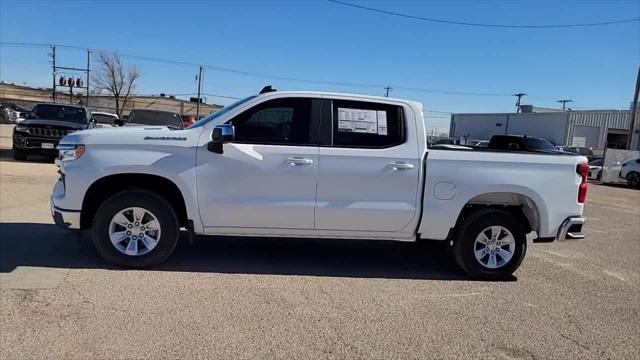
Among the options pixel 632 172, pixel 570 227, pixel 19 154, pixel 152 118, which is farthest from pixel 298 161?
pixel 632 172

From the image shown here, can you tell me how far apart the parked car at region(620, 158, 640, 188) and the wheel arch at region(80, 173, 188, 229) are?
81.2ft

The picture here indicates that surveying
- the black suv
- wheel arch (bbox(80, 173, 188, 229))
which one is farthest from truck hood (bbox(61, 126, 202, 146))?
the black suv

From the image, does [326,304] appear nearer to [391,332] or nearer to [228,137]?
[391,332]

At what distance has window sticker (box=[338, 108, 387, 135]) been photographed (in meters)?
5.73

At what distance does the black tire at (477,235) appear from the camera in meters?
5.88

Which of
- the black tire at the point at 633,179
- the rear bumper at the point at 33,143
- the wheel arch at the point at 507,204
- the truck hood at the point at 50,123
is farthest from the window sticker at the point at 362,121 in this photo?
the black tire at the point at 633,179

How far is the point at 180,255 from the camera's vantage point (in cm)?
624

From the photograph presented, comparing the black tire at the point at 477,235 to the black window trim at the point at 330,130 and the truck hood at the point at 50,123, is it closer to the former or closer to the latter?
the black window trim at the point at 330,130

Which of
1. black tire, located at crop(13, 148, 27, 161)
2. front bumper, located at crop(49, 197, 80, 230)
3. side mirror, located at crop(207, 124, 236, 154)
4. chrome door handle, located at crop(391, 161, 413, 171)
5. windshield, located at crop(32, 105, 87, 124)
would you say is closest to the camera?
side mirror, located at crop(207, 124, 236, 154)

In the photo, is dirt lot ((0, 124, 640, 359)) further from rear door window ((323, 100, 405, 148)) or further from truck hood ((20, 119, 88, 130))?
truck hood ((20, 119, 88, 130))

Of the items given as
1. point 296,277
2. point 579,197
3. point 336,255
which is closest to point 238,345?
point 296,277

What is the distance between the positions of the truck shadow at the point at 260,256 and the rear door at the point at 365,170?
0.69m

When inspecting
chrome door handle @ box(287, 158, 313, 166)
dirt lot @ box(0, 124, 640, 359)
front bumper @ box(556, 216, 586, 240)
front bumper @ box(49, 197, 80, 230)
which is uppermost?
chrome door handle @ box(287, 158, 313, 166)

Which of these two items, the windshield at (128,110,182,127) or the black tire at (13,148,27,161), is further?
the windshield at (128,110,182,127)
